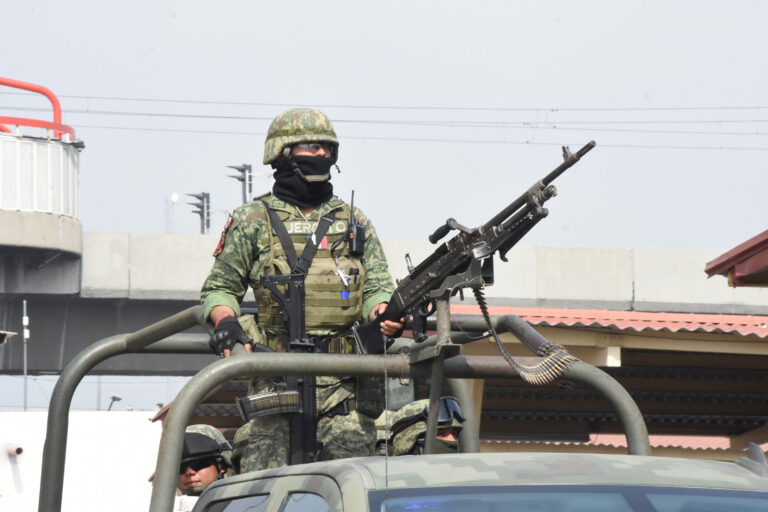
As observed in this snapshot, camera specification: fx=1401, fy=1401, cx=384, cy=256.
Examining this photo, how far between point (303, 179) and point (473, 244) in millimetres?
1286

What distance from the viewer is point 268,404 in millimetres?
4680

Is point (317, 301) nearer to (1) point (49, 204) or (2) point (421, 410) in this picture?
(2) point (421, 410)

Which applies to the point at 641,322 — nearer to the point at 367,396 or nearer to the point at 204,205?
the point at 367,396

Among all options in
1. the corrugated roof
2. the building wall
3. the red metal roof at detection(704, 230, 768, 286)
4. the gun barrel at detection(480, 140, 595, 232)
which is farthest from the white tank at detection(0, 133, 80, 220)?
the gun barrel at detection(480, 140, 595, 232)

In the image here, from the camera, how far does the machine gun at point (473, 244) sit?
393 centimetres

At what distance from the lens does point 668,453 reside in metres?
14.0

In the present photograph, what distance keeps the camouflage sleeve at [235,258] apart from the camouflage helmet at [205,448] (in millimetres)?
619

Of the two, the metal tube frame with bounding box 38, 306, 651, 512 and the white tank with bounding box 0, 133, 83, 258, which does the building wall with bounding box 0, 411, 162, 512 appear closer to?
the white tank with bounding box 0, 133, 83, 258

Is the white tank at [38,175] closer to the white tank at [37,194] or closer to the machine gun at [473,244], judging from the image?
the white tank at [37,194]

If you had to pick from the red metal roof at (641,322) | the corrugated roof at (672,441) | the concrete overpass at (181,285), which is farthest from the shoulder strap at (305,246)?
the concrete overpass at (181,285)

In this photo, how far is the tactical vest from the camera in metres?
5.10

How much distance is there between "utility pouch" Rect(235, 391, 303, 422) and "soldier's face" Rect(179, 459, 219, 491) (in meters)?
0.74

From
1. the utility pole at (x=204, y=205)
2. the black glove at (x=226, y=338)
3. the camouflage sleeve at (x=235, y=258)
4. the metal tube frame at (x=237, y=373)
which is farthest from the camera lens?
the utility pole at (x=204, y=205)

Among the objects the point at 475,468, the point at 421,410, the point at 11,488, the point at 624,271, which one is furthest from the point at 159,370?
the point at 475,468
